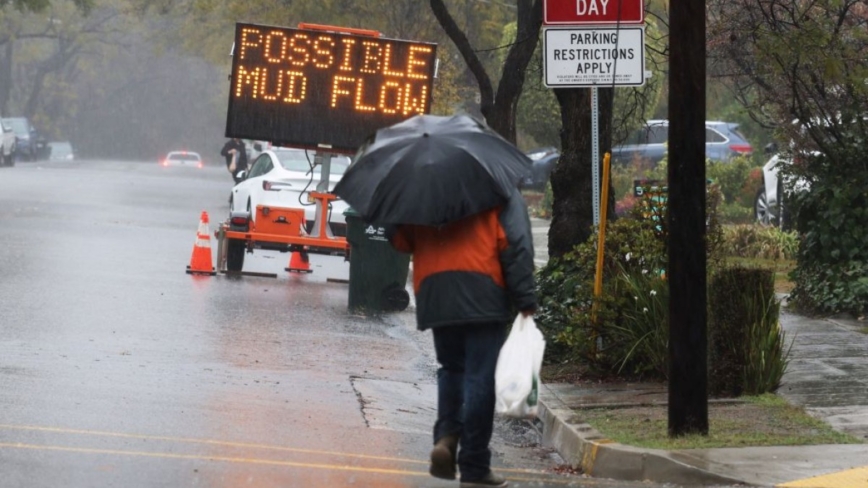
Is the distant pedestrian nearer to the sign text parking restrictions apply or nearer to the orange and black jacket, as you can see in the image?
the sign text parking restrictions apply

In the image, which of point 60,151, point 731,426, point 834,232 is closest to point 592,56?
point 731,426

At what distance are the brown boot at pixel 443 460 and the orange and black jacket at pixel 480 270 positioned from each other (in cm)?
57

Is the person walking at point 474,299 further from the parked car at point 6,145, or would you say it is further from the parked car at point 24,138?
the parked car at point 24,138

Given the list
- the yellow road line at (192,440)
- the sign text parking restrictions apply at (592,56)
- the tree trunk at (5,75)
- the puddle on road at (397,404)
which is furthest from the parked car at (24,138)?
the yellow road line at (192,440)

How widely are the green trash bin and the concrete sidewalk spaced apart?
4.94 meters

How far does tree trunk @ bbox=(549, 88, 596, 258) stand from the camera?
40.7ft

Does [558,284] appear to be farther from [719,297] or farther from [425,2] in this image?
[425,2]

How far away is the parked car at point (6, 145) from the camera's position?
52.1m

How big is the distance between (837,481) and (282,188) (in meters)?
15.6

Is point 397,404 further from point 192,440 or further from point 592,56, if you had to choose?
point 592,56

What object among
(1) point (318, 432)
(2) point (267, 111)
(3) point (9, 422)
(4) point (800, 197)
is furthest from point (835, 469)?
(2) point (267, 111)

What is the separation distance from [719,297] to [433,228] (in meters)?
2.97

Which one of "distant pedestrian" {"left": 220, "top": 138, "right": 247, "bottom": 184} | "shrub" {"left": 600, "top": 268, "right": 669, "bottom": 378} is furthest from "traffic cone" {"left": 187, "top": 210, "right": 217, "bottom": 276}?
"distant pedestrian" {"left": 220, "top": 138, "right": 247, "bottom": 184}

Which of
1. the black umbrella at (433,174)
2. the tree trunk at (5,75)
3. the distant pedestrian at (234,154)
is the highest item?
the tree trunk at (5,75)
